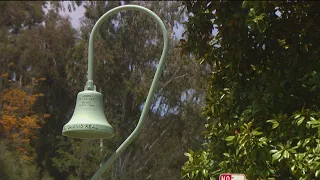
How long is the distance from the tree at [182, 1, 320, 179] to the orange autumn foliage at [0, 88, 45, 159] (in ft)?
76.1

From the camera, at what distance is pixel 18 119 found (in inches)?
1233

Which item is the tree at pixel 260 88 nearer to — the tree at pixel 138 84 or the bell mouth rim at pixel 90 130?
the bell mouth rim at pixel 90 130

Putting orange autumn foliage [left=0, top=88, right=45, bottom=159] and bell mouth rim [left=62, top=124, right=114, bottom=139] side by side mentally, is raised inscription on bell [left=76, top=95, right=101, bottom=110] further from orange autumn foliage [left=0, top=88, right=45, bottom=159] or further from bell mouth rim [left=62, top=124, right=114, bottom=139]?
orange autumn foliage [left=0, top=88, right=45, bottom=159]

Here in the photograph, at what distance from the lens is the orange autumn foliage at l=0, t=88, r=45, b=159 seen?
100ft

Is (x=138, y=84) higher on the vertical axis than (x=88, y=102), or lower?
higher

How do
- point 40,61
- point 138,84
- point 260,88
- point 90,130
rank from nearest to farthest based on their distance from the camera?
point 90,130 → point 260,88 → point 138,84 → point 40,61

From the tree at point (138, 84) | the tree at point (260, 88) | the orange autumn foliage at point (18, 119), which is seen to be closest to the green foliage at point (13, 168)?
the orange autumn foliage at point (18, 119)

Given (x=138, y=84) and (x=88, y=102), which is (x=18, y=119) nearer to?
(x=138, y=84)

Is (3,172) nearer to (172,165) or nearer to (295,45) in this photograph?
(172,165)

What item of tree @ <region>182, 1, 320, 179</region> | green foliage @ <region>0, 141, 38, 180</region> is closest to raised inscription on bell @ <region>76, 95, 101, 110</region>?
tree @ <region>182, 1, 320, 179</region>

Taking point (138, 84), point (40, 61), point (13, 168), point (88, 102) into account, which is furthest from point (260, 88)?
point (40, 61)

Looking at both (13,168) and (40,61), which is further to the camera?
(40,61)

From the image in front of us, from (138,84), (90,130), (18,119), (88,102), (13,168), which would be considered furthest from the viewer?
(138,84)

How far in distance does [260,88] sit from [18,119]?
25.0 metres
